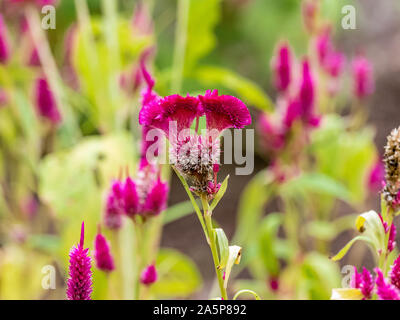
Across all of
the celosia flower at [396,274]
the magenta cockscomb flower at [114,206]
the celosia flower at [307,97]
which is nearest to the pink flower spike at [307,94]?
the celosia flower at [307,97]

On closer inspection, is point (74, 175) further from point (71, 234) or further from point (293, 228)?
point (293, 228)

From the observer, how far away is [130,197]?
1.38ft

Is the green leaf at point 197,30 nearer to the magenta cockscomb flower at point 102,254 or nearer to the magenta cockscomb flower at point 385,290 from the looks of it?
the magenta cockscomb flower at point 102,254

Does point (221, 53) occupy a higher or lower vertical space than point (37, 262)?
higher

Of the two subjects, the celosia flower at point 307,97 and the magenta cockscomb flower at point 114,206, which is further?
the celosia flower at point 307,97

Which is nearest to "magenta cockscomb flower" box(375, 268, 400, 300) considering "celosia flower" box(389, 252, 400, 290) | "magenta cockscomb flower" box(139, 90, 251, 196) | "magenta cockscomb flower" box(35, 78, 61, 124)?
"celosia flower" box(389, 252, 400, 290)

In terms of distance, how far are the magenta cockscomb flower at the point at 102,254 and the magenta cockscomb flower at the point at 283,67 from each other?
0.44 meters

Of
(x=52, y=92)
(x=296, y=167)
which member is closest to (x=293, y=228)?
(x=296, y=167)

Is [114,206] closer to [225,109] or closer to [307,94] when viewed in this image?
[225,109]

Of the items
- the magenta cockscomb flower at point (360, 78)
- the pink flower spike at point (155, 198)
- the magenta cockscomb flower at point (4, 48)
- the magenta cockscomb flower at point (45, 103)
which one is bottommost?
the pink flower spike at point (155, 198)

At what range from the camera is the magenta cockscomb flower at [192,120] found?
311mm

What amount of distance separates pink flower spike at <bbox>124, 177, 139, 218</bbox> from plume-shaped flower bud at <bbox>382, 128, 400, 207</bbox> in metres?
0.19

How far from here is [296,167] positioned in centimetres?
83

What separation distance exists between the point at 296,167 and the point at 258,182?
0.33 ft
